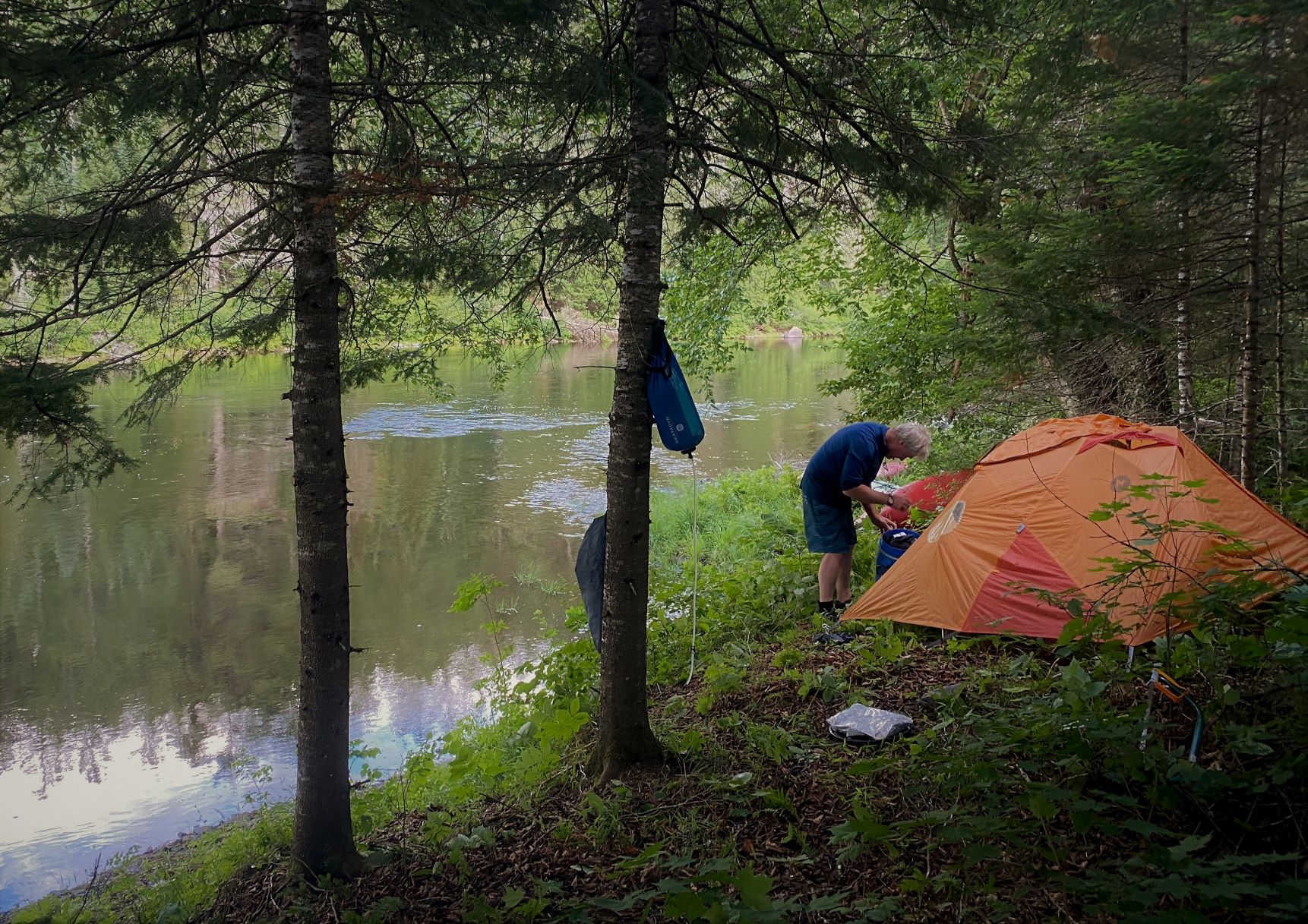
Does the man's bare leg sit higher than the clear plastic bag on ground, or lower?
higher

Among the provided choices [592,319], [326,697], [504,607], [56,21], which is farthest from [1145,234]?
[504,607]

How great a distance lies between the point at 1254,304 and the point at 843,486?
8.29 feet

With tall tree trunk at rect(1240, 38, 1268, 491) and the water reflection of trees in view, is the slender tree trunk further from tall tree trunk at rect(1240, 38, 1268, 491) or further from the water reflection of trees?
the water reflection of trees

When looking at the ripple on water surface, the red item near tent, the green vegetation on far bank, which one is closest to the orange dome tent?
the green vegetation on far bank

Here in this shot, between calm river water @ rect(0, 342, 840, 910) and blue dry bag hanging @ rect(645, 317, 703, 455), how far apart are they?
832 mm

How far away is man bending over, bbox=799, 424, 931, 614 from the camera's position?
526cm

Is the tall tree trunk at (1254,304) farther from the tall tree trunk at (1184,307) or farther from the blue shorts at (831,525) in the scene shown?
the blue shorts at (831,525)

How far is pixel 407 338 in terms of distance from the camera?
14.7 feet

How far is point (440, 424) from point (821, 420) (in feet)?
27.8

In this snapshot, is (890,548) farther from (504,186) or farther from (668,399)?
(504,186)

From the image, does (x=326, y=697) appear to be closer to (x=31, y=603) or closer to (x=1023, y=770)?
(x=1023, y=770)

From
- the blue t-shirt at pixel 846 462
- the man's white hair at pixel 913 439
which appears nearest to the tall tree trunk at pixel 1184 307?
the man's white hair at pixel 913 439

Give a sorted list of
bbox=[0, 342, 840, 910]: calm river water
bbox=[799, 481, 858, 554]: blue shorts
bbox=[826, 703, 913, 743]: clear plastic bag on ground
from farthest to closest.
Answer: bbox=[0, 342, 840, 910]: calm river water < bbox=[799, 481, 858, 554]: blue shorts < bbox=[826, 703, 913, 743]: clear plastic bag on ground

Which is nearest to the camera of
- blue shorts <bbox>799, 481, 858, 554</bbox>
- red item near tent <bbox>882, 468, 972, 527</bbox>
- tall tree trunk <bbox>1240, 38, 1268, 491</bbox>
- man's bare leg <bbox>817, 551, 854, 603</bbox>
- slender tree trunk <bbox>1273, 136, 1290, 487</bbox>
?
tall tree trunk <bbox>1240, 38, 1268, 491</bbox>
